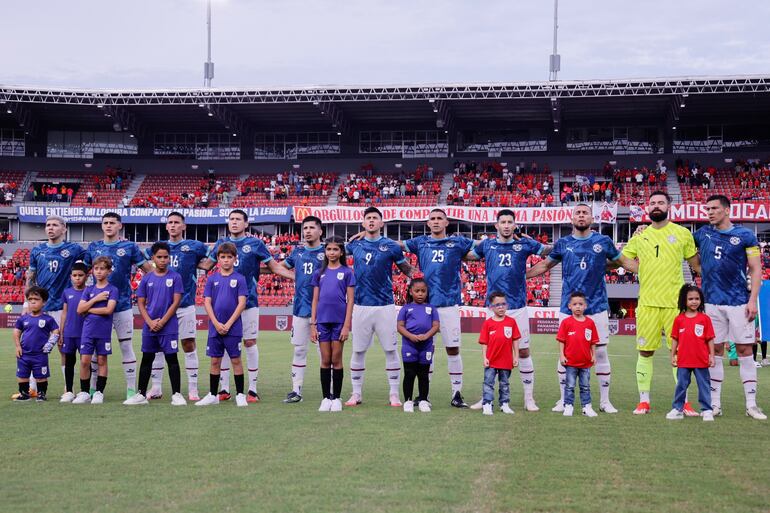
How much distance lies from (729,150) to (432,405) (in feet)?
138

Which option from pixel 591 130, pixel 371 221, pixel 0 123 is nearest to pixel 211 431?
pixel 371 221

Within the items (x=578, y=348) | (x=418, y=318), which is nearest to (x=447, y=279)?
(x=418, y=318)

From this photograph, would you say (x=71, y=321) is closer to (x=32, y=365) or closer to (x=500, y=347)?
(x=32, y=365)

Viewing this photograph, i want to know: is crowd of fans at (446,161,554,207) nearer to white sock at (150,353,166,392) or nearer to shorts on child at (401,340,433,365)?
white sock at (150,353,166,392)

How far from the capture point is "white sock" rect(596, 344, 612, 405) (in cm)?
930

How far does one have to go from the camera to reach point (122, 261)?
1073 cm

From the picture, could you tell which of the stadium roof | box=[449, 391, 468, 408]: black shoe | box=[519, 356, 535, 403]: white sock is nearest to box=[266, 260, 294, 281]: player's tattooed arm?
box=[449, 391, 468, 408]: black shoe

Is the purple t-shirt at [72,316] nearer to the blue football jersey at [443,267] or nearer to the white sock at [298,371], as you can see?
the white sock at [298,371]

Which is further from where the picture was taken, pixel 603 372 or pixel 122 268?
pixel 122 268

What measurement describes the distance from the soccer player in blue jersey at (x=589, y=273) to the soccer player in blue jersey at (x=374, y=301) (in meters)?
1.97

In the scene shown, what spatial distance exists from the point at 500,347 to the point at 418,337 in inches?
38.4

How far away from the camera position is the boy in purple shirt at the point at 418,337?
952 cm

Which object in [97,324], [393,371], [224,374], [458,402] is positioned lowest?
[458,402]

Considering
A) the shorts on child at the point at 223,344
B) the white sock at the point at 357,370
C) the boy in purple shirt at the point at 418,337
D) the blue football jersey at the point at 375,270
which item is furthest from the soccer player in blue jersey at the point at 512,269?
the shorts on child at the point at 223,344
